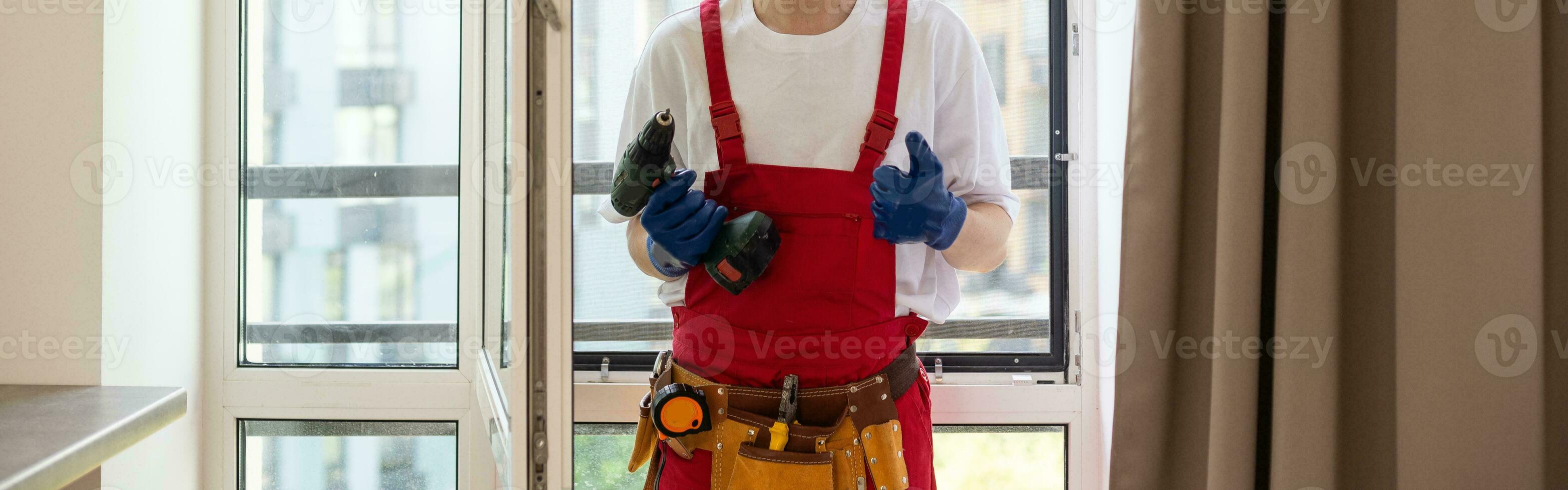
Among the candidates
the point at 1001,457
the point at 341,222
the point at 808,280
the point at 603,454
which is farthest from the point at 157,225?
the point at 1001,457

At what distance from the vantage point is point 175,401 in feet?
3.78

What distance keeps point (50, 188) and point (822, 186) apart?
3.88ft

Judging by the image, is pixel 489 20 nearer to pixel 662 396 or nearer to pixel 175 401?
pixel 662 396

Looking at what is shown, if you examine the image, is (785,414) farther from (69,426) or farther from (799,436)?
(69,426)

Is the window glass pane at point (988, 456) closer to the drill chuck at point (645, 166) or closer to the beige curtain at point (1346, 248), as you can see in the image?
the beige curtain at point (1346, 248)

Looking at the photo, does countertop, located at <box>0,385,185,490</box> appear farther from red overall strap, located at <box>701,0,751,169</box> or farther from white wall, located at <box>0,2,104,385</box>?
red overall strap, located at <box>701,0,751,169</box>

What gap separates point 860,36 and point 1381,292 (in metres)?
0.68

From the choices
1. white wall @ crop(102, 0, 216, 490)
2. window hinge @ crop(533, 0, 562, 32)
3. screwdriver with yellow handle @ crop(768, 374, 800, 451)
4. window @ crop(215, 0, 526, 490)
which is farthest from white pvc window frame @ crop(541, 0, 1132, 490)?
window hinge @ crop(533, 0, 562, 32)

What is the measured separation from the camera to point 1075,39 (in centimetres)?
141

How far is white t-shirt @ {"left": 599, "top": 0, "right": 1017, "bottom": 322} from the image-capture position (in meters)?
0.99

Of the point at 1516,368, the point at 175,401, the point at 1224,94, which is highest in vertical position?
the point at 1224,94

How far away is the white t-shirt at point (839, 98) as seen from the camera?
986 mm

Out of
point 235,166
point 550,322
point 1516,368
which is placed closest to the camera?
point 550,322

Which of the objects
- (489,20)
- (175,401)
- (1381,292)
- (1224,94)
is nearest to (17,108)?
(175,401)
